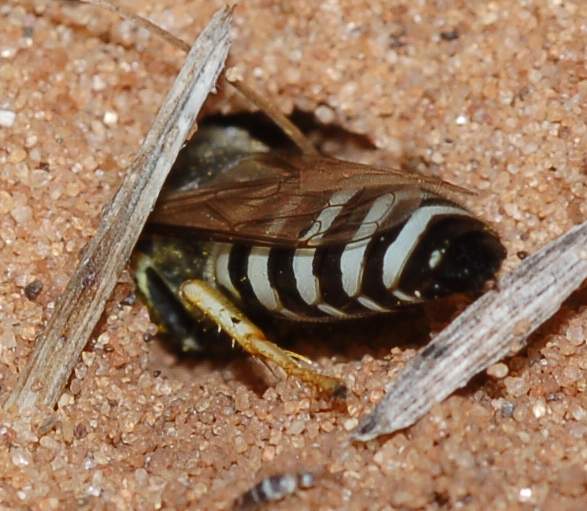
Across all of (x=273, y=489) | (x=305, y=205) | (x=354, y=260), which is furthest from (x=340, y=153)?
(x=273, y=489)

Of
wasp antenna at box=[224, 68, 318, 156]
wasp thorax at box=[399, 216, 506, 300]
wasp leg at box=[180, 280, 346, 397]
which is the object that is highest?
wasp thorax at box=[399, 216, 506, 300]

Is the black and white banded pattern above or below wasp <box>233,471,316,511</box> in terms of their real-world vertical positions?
above

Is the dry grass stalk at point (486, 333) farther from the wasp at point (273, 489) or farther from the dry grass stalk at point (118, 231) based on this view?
the dry grass stalk at point (118, 231)

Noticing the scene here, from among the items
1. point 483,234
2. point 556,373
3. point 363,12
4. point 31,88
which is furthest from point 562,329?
point 31,88

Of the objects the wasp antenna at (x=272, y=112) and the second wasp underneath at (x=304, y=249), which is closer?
the second wasp underneath at (x=304, y=249)

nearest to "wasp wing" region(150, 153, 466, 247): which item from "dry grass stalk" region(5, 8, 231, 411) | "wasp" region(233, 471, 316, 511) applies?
"dry grass stalk" region(5, 8, 231, 411)

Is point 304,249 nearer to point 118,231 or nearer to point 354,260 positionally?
point 354,260

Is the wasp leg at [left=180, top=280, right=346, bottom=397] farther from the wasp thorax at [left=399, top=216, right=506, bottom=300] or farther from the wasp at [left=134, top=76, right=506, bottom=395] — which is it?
the wasp thorax at [left=399, top=216, right=506, bottom=300]

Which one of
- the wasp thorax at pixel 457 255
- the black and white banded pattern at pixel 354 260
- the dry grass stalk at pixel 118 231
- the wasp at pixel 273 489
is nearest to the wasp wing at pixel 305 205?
the black and white banded pattern at pixel 354 260
